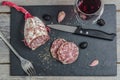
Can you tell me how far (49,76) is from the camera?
123 cm

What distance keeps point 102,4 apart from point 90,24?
0.09 m

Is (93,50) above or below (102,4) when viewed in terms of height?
below

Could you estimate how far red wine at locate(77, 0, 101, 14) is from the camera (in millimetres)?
1147

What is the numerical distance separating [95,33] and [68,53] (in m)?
0.10

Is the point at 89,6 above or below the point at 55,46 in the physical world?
above

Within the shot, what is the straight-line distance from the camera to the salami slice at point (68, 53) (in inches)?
47.5

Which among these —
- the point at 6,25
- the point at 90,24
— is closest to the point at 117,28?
the point at 90,24

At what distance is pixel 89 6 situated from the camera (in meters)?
1.15

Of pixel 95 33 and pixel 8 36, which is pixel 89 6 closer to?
pixel 95 33

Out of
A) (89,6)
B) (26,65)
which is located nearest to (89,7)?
(89,6)

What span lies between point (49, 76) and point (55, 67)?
3 cm

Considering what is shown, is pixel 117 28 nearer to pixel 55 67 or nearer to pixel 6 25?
pixel 55 67

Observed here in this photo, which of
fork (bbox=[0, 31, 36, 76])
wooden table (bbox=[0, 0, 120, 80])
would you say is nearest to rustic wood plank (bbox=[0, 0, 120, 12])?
wooden table (bbox=[0, 0, 120, 80])


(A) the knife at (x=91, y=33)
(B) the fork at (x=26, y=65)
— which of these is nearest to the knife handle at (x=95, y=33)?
(A) the knife at (x=91, y=33)
